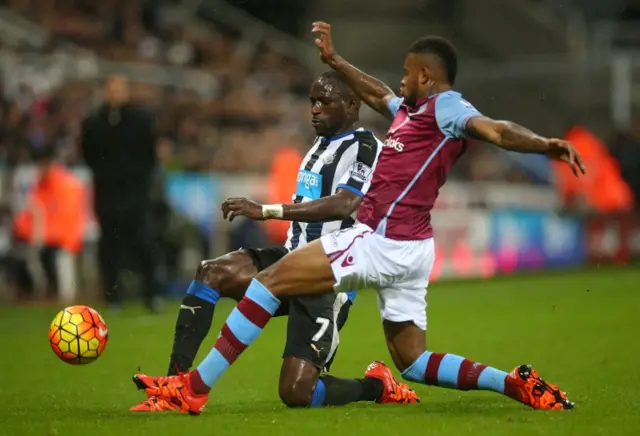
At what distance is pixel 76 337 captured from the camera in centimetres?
687

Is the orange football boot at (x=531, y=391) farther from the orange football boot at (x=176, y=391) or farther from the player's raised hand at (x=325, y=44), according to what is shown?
the player's raised hand at (x=325, y=44)

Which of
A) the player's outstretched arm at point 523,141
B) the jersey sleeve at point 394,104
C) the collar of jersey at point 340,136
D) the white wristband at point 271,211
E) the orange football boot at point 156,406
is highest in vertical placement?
the jersey sleeve at point 394,104

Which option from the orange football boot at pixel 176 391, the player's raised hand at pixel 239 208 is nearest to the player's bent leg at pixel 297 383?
the orange football boot at pixel 176 391

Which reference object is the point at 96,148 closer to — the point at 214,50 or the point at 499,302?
the point at 499,302

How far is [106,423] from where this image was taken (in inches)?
244

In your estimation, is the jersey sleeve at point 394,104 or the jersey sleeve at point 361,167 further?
the jersey sleeve at point 394,104

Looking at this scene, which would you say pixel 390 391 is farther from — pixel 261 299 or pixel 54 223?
pixel 54 223

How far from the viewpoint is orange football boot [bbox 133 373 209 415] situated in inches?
246

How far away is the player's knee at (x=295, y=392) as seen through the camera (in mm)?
6762

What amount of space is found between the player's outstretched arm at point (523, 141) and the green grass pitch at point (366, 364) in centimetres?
136

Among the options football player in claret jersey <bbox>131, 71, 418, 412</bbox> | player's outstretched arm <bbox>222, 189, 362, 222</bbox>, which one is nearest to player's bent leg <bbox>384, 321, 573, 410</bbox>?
football player in claret jersey <bbox>131, 71, 418, 412</bbox>

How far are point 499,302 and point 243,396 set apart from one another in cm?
776

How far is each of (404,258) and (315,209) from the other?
0.67 meters

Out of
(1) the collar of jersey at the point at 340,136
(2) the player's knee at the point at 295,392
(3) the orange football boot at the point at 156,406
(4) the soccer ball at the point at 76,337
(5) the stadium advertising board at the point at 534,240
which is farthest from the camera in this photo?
(5) the stadium advertising board at the point at 534,240
